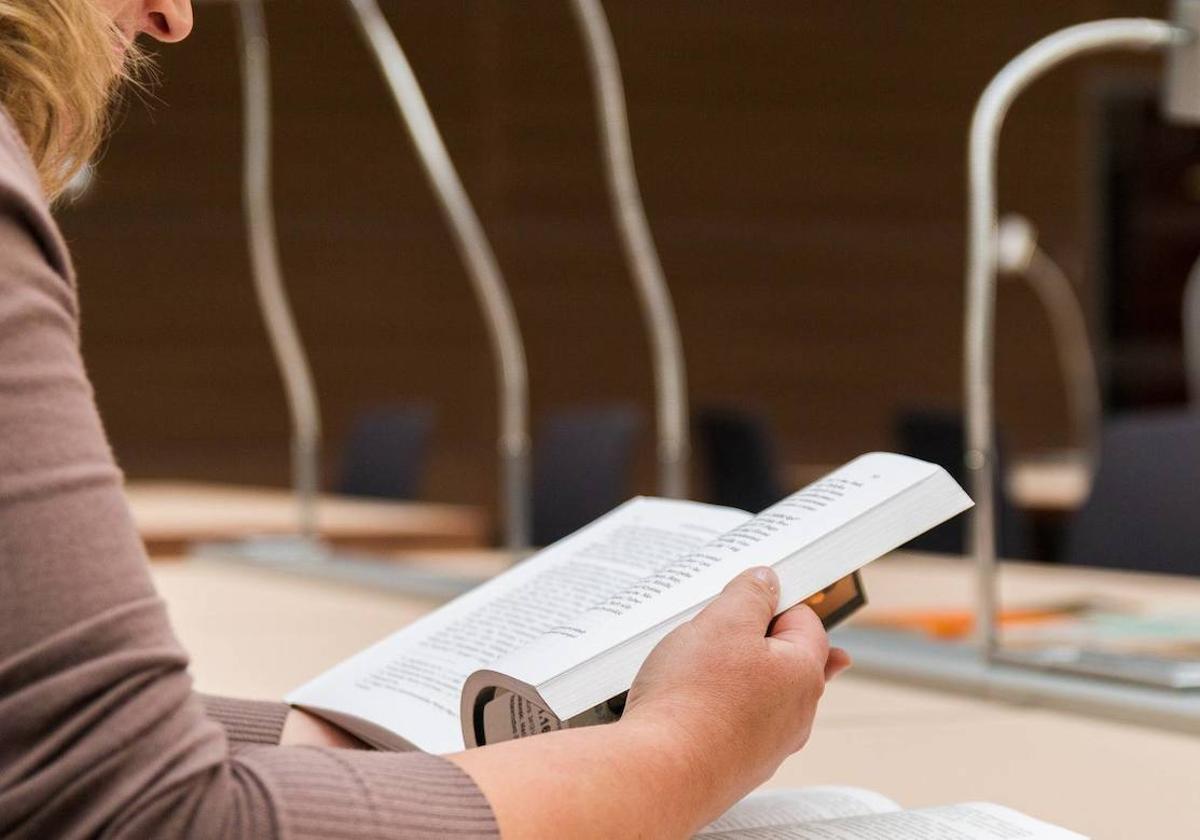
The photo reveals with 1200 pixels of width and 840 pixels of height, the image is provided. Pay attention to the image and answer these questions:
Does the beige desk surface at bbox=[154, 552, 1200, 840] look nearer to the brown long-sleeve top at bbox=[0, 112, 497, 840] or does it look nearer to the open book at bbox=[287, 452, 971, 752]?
the open book at bbox=[287, 452, 971, 752]

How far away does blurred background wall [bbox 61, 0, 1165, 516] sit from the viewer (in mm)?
6621

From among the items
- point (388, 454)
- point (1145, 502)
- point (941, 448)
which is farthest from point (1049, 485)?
point (1145, 502)

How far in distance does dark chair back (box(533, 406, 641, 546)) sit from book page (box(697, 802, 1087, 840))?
3.12m

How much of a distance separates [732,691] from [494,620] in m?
0.33

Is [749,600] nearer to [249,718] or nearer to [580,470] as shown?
[249,718]

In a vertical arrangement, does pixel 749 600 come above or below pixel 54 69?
below

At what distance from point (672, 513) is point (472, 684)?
0.29 m

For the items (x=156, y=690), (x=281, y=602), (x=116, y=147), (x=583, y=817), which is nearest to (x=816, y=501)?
(x=583, y=817)

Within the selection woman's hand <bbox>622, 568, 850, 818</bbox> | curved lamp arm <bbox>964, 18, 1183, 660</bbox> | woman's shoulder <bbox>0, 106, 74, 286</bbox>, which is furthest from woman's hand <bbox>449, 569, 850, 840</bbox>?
curved lamp arm <bbox>964, 18, 1183, 660</bbox>

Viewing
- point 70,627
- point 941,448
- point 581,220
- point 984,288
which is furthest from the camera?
point 581,220

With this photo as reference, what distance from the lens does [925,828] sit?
0.90m

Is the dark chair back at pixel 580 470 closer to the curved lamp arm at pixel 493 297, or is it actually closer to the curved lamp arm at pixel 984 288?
the curved lamp arm at pixel 493 297

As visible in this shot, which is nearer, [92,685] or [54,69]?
[92,685]

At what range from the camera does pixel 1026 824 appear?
36.1 inches
